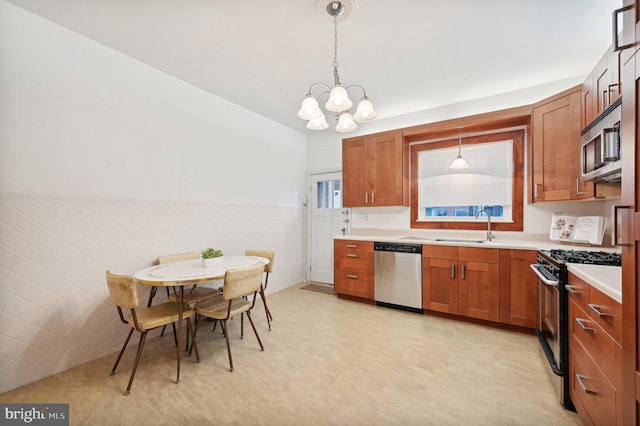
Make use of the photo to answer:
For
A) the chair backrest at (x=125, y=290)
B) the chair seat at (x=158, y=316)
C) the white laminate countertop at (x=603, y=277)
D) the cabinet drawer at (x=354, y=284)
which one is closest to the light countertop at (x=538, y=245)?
the white laminate countertop at (x=603, y=277)

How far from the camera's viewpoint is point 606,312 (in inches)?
45.4

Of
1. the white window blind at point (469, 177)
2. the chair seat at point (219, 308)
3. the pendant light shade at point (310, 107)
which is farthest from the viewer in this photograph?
the white window blind at point (469, 177)

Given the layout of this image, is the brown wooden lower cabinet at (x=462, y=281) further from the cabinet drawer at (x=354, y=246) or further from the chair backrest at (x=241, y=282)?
the chair backrest at (x=241, y=282)

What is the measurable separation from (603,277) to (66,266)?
3638 mm

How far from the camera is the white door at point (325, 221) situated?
4.57m

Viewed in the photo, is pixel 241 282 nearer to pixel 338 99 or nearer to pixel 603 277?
pixel 338 99

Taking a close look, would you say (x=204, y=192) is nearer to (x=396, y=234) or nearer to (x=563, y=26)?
(x=396, y=234)

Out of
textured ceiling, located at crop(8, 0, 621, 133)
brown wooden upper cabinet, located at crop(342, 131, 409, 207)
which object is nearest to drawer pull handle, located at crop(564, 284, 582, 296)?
textured ceiling, located at crop(8, 0, 621, 133)

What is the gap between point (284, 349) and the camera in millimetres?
2391

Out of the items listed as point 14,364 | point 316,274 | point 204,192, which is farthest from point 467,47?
point 14,364

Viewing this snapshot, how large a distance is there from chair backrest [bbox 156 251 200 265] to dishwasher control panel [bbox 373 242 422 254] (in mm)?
2302

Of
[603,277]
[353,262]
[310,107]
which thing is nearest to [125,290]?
[310,107]

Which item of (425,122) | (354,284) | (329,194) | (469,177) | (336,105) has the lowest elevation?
(354,284)

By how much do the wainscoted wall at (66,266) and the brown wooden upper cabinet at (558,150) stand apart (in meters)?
3.96
